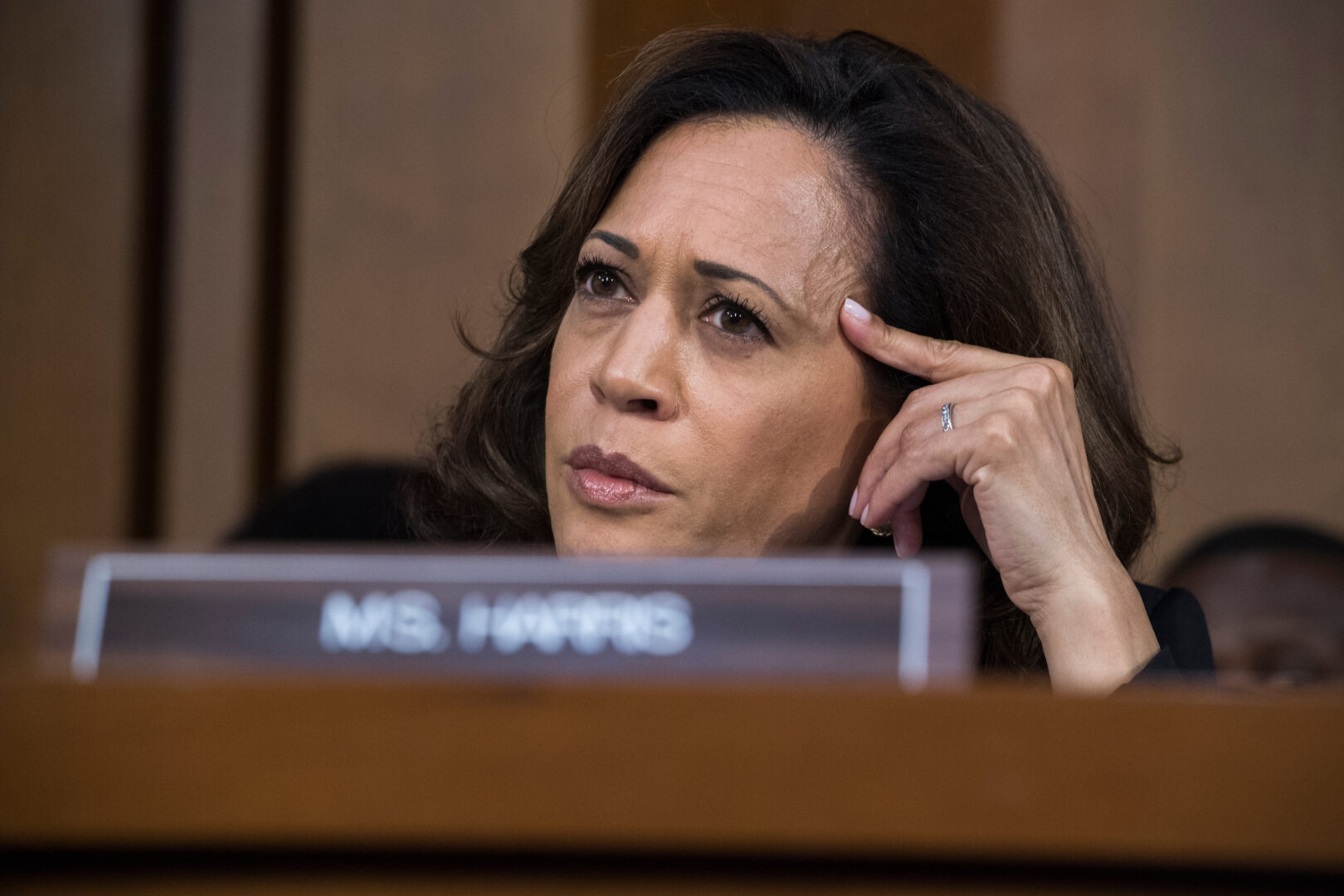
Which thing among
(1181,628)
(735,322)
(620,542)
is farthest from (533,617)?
(1181,628)

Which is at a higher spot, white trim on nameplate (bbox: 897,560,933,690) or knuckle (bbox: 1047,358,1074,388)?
knuckle (bbox: 1047,358,1074,388)

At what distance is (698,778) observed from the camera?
411 mm

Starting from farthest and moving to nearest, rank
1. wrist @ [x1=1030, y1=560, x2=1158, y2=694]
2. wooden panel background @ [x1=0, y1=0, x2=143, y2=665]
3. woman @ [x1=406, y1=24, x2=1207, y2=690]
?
1. wooden panel background @ [x1=0, y1=0, x2=143, y2=665]
2. woman @ [x1=406, y1=24, x2=1207, y2=690]
3. wrist @ [x1=1030, y1=560, x2=1158, y2=694]

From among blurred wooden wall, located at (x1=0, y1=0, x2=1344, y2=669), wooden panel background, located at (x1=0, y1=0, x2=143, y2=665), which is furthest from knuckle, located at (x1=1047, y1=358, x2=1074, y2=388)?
wooden panel background, located at (x1=0, y1=0, x2=143, y2=665)

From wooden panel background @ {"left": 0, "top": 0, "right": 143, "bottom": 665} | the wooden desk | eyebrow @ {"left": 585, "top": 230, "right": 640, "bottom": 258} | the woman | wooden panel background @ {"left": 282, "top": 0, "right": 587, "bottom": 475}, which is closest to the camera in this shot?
the wooden desk

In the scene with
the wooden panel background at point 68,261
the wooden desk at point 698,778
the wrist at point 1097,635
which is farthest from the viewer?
the wooden panel background at point 68,261

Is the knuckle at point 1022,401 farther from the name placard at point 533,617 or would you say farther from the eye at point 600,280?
the name placard at point 533,617

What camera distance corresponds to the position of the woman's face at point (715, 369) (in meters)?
1.18

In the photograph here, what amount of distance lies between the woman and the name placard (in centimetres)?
64

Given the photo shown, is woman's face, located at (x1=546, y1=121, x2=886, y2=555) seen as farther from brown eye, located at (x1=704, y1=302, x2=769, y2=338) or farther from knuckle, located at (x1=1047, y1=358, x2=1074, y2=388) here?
knuckle, located at (x1=1047, y1=358, x2=1074, y2=388)

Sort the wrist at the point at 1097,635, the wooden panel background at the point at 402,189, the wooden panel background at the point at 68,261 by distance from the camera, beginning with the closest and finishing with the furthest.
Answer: the wrist at the point at 1097,635, the wooden panel background at the point at 68,261, the wooden panel background at the point at 402,189

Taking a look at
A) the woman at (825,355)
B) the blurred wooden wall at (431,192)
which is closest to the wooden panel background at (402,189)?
the blurred wooden wall at (431,192)

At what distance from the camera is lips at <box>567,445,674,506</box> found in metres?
1.18

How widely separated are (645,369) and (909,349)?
0.31 meters
